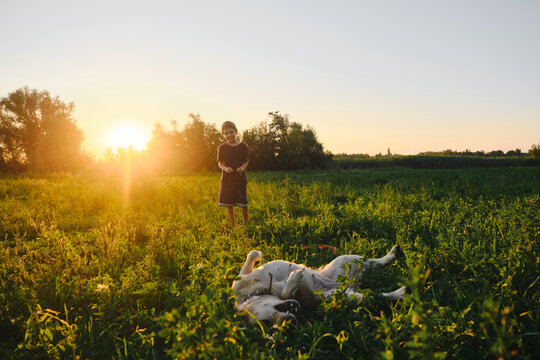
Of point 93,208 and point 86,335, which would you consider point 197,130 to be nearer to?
point 93,208

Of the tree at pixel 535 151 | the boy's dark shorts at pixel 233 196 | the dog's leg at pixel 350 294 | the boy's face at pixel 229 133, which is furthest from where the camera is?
the tree at pixel 535 151

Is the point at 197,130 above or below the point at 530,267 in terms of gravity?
above

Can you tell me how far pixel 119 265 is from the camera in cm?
370

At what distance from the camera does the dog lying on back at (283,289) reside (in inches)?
88.3

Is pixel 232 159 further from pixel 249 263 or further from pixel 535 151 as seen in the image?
pixel 535 151

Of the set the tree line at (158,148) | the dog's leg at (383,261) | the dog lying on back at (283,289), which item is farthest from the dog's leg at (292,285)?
the tree line at (158,148)

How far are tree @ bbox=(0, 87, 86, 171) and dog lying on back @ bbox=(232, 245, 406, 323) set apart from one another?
1440 inches

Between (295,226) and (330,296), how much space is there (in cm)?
251

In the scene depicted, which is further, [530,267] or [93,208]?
[93,208]

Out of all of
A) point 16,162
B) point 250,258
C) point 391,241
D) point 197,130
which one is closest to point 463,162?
point 197,130

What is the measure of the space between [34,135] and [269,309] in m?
39.9

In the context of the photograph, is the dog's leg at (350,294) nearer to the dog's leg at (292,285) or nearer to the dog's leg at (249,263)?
the dog's leg at (292,285)

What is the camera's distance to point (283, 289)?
7.77ft

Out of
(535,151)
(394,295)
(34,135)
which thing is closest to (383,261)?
(394,295)
